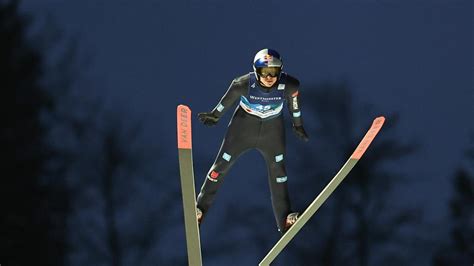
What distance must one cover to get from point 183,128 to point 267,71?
2.45ft

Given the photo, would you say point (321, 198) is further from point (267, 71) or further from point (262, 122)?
point (267, 71)

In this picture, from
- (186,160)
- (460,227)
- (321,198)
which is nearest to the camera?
(186,160)

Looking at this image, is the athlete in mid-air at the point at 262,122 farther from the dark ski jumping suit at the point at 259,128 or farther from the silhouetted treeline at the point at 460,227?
the silhouetted treeline at the point at 460,227

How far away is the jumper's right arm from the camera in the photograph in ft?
19.1

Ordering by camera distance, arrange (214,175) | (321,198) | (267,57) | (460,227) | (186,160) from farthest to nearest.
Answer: (460,227)
(214,175)
(321,198)
(267,57)
(186,160)

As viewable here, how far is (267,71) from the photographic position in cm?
564

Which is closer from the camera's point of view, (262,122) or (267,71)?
(267,71)

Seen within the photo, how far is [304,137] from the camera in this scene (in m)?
6.05

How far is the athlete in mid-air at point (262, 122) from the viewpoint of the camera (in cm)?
572

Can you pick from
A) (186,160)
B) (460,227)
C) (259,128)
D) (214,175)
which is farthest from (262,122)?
(460,227)

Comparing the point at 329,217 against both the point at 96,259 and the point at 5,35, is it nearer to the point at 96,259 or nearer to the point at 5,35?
the point at 96,259

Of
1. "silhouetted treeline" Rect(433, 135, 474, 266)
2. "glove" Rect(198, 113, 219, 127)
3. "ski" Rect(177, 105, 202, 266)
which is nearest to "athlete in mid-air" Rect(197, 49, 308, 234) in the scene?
"glove" Rect(198, 113, 219, 127)

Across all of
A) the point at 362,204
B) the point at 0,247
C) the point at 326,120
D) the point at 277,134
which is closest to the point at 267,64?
the point at 277,134

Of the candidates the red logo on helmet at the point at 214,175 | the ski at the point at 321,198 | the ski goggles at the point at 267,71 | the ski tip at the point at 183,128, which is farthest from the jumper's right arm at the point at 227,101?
the ski at the point at 321,198
